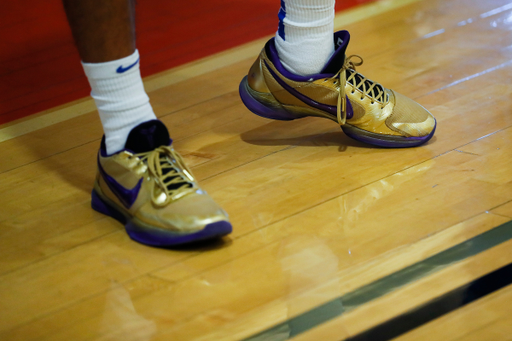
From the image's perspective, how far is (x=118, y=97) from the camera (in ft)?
2.91

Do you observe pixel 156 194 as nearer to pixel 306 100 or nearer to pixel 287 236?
pixel 287 236

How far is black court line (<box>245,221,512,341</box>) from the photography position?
67 centimetres

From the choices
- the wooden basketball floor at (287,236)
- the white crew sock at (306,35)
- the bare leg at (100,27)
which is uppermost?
the bare leg at (100,27)

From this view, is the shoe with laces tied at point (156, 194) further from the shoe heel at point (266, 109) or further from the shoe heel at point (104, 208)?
the shoe heel at point (266, 109)

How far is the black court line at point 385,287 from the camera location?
67 centimetres

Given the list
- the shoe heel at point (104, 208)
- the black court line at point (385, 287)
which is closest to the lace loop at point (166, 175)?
the shoe heel at point (104, 208)

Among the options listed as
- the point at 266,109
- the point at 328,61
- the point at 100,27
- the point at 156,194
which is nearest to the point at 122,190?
the point at 156,194

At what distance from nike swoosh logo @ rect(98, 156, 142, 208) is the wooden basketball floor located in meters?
0.07

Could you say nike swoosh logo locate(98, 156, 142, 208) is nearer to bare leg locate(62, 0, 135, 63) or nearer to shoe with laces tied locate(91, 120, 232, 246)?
shoe with laces tied locate(91, 120, 232, 246)

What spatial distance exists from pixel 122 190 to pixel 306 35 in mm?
502

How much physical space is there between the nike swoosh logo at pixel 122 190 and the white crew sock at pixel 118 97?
5cm

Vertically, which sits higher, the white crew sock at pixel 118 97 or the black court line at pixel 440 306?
the white crew sock at pixel 118 97

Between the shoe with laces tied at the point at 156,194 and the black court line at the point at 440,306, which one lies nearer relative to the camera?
the black court line at the point at 440,306

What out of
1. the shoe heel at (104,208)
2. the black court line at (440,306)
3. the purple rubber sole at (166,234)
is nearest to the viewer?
the black court line at (440,306)
